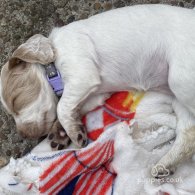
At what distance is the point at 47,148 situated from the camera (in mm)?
3766

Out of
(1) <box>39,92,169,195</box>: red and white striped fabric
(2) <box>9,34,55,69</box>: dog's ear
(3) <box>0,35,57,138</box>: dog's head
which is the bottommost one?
(1) <box>39,92,169,195</box>: red and white striped fabric

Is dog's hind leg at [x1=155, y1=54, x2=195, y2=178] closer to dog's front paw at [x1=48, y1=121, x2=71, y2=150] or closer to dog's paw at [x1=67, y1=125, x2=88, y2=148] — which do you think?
dog's paw at [x1=67, y1=125, x2=88, y2=148]

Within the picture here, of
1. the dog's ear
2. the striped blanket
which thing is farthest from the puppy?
the striped blanket

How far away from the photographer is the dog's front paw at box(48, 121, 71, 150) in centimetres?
371

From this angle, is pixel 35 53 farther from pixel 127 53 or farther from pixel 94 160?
pixel 94 160

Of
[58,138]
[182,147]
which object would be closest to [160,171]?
[182,147]

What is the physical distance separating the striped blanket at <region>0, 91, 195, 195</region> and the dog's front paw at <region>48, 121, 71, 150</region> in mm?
55

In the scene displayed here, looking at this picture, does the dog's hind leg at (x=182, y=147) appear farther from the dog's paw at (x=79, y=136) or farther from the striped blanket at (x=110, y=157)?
the dog's paw at (x=79, y=136)

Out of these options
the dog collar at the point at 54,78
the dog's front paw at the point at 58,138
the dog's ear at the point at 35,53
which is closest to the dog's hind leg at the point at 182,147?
the dog's front paw at the point at 58,138

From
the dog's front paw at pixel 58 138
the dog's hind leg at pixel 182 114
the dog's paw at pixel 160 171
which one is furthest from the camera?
the dog's front paw at pixel 58 138

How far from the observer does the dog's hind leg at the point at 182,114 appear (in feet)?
11.2

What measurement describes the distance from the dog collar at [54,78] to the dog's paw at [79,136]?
0.91 ft

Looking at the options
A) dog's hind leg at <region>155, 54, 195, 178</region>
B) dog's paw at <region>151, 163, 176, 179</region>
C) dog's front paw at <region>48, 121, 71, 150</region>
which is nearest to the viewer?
dog's hind leg at <region>155, 54, 195, 178</region>

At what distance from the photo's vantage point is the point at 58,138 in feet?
12.3
